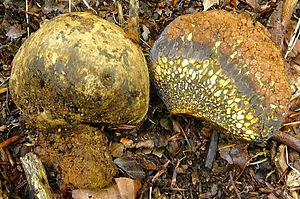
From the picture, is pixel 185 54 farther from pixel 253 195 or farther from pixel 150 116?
pixel 253 195

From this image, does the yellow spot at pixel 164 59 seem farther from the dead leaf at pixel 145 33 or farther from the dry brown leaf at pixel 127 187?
the dry brown leaf at pixel 127 187

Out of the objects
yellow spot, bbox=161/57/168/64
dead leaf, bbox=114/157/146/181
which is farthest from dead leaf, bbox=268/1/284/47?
dead leaf, bbox=114/157/146/181

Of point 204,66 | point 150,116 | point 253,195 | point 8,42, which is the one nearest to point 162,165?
point 150,116

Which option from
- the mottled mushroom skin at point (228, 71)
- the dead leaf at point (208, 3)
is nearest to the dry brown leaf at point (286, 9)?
the mottled mushroom skin at point (228, 71)

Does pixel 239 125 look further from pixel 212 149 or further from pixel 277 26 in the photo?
pixel 277 26

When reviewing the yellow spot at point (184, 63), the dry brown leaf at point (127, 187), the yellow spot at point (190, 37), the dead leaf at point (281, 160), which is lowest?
the dry brown leaf at point (127, 187)

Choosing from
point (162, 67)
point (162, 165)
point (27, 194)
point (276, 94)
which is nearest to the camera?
point (276, 94)
